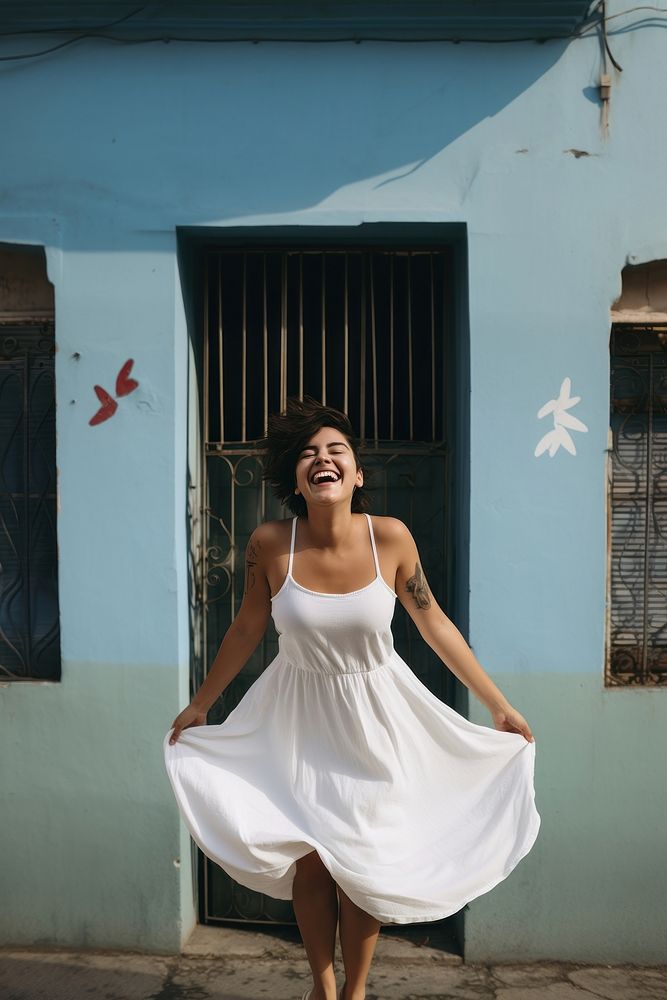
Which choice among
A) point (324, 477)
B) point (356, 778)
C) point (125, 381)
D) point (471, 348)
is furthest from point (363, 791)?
point (125, 381)

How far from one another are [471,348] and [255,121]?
136cm

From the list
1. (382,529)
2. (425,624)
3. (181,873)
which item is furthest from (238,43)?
(181,873)

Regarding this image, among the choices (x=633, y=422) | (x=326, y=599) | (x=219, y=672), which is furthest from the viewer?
(x=633, y=422)

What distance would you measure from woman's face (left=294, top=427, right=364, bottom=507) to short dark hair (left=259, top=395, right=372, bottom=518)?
0.11 feet

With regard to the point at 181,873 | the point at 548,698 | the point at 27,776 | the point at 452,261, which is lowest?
the point at 181,873

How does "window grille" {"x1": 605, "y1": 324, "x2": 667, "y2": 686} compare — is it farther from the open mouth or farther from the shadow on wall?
the open mouth

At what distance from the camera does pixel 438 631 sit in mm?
3379

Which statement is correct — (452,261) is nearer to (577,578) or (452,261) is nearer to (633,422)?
(633,422)

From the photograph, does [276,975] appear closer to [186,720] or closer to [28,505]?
[186,720]

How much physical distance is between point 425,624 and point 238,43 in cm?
265

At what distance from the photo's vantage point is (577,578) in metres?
4.18

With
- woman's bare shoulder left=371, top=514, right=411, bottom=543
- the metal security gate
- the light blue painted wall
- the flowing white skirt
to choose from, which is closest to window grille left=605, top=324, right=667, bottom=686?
the light blue painted wall

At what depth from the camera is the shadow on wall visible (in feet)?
13.6

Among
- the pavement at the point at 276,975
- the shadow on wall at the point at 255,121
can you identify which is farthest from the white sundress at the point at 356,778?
the shadow on wall at the point at 255,121
